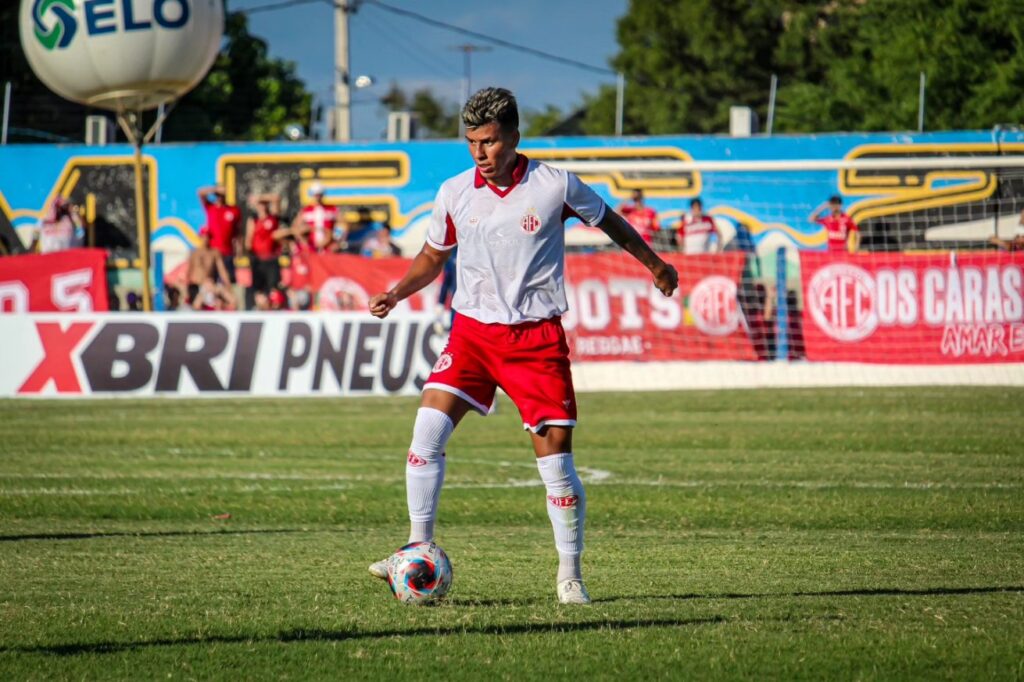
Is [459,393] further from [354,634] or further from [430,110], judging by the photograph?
[430,110]

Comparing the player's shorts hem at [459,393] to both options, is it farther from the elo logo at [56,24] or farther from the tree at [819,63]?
the tree at [819,63]

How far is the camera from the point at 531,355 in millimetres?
6477

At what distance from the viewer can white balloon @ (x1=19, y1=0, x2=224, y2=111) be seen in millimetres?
21656

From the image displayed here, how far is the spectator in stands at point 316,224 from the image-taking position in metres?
27.5

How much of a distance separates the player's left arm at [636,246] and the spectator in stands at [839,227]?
1886cm

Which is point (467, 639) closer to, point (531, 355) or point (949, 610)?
point (531, 355)

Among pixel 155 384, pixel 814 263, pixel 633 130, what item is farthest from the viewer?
pixel 633 130

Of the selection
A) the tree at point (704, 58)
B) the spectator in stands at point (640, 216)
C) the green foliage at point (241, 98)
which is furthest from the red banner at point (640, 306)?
the tree at point (704, 58)

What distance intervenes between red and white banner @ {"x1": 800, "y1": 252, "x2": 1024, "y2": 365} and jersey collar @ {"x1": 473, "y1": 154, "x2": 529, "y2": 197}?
1624 centimetres

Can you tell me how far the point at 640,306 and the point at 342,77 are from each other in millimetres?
17205

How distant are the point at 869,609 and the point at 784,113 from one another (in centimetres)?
3703

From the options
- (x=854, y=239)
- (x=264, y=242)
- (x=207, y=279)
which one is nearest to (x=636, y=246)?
(x=854, y=239)

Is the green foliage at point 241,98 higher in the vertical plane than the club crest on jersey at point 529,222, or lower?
higher

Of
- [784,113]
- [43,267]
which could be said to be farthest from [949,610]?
[784,113]
